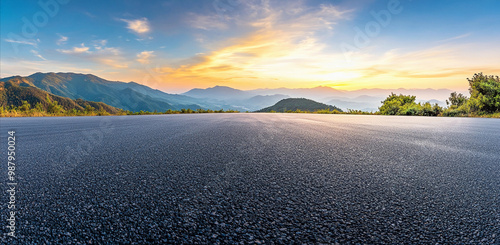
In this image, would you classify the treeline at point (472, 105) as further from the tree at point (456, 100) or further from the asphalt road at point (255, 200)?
the asphalt road at point (255, 200)

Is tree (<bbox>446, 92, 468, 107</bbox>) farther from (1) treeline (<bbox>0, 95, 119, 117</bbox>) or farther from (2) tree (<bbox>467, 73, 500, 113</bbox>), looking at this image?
(1) treeline (<bbox>0, 95, 119, 117</bbox>)

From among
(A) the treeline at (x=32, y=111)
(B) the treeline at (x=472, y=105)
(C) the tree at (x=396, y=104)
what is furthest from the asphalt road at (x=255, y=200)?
(C) the tree at (x=396, y=104)

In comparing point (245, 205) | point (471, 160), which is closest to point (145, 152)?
point (245, 205)

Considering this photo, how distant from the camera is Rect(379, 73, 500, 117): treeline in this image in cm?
1437

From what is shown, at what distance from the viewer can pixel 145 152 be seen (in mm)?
3273

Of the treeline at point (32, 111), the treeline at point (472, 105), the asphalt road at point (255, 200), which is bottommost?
the asphalt road at point (255, 200)

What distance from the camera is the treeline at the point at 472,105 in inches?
566

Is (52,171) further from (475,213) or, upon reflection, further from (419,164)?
(419,164)

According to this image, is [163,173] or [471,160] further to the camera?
[471,160]

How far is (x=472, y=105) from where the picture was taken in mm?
15062

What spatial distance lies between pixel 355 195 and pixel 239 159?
4.74 feet

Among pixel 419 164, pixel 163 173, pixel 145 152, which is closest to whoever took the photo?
pixel 163 173

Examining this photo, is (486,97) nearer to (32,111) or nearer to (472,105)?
(472,105)

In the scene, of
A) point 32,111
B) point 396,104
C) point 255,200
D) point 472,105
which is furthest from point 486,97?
point 32,111
